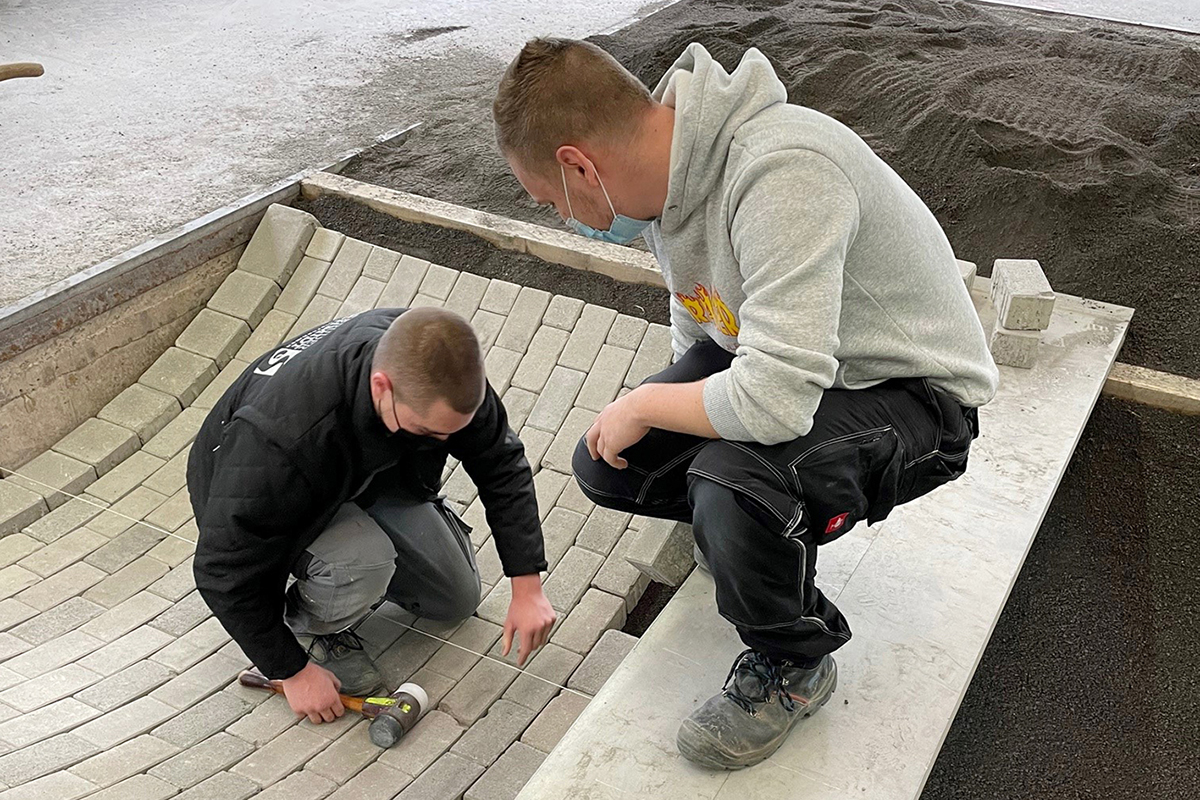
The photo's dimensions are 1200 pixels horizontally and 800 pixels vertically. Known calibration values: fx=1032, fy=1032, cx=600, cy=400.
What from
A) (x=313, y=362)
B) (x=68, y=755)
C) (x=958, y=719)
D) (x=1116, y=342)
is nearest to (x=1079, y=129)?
(x=1116, y=342)

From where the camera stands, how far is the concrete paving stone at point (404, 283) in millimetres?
4371

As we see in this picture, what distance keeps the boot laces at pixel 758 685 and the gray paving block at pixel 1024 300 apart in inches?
72.0

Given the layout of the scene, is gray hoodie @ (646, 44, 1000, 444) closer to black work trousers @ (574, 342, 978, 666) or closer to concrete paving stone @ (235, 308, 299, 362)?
black work trousers @ (574, 342, 978, 666)

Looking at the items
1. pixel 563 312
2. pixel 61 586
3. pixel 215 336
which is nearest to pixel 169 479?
pixel 61 586

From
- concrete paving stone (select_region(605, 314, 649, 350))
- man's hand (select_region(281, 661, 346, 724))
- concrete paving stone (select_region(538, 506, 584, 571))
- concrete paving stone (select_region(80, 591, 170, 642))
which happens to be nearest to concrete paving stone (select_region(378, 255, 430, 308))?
concrete paving stone (select_region(605, 314, 649, 350))

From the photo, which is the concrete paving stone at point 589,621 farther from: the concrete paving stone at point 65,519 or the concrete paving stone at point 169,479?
the concrete paving stone at point 65,519

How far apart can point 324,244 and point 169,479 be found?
1274 mm

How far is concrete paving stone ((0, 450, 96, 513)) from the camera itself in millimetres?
3883

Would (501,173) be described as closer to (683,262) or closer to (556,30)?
(556,30)

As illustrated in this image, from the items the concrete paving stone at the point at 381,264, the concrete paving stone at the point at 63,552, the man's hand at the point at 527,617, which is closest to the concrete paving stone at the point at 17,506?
the concrete paving stone at the point at 63,552

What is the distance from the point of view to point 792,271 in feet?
6.06

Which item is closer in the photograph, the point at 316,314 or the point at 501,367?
the point at 501,367

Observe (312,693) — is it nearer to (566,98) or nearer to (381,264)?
(566,98)

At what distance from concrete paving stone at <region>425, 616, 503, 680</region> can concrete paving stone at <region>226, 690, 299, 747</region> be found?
429 millimetres
